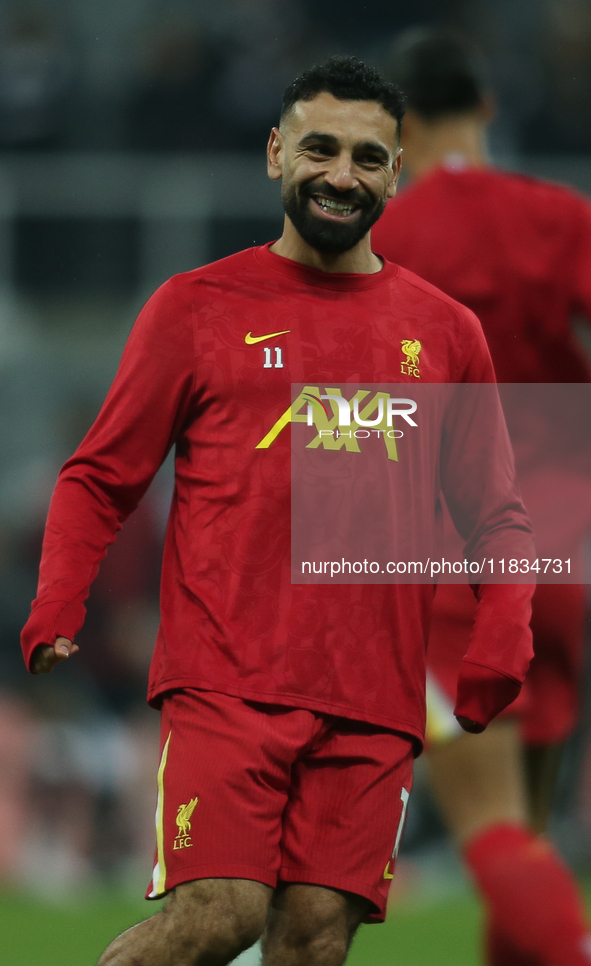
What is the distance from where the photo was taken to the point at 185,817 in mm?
2672

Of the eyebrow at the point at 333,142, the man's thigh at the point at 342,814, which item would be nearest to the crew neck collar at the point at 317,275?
the eyebrow at the point at 333,142

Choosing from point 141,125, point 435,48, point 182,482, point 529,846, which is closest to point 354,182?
point 182,482

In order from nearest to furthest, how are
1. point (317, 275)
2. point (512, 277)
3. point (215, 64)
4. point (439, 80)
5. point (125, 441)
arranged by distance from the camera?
point (125, 441) → point (317, 275) → point (512, 277) → point (439, 80) → point (215, 64)

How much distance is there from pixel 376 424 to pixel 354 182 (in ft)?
1.48

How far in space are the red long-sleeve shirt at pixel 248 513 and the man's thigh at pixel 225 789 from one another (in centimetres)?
5

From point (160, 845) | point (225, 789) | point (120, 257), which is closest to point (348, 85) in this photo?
point (225, 789)

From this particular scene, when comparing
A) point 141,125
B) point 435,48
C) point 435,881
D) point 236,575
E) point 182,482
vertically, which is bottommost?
point 435,881

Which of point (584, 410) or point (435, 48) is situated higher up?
point (435, 48)

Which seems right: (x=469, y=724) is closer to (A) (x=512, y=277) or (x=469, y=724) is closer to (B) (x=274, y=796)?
(B) (x=274, y=796)

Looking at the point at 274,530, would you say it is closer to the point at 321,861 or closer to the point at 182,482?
the point at 182,482

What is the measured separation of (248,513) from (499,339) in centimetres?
119

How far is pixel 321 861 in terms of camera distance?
108 inches

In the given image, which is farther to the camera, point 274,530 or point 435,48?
A: point 435,48

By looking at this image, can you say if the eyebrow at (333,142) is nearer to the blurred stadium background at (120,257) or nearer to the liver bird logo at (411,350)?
the liver bird logo at (411,350)
